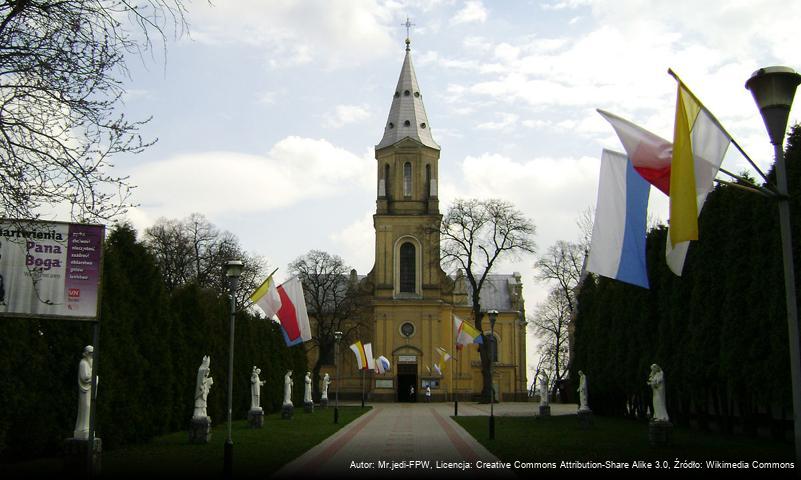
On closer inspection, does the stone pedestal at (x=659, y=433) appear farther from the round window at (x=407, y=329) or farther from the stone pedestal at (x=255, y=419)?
the round window at (x=407, y=329)

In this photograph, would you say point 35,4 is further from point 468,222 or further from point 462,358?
point 462,358

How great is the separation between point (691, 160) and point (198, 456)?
529 inches

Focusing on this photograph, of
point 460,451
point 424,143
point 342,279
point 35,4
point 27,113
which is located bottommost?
point 460,451

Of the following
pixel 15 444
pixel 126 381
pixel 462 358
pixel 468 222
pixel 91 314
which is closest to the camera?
pixel 91 314

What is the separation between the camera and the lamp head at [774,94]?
28.4 ft

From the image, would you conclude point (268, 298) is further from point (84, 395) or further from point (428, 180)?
point (428, 180)

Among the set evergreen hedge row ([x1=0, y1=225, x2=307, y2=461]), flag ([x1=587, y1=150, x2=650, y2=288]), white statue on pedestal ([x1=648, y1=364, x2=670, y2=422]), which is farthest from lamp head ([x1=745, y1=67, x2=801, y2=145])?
evergreen hedge row ([x1=0, y1=225, x2=307, y2=461])

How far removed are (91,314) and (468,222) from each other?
45806mm

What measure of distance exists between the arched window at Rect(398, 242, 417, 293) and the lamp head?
61.8 m

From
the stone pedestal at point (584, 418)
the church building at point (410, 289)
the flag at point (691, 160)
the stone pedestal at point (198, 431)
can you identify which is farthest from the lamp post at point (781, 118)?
the church building at point (410, 289)

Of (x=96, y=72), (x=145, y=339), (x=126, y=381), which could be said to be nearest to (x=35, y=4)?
(x=96, y=72)

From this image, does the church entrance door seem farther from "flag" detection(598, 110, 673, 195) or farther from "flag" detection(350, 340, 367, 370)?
"flag" detection(598, 110, 673, 195)

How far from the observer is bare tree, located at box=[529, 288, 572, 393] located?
7038 cm

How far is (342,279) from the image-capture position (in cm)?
7238
